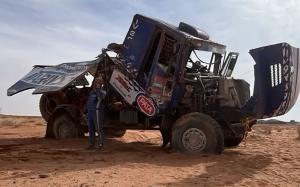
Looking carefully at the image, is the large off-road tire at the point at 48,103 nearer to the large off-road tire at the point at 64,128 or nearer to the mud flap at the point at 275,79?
the large off-road tire at the point at 64,128

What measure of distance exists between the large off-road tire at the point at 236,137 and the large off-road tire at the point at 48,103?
4685 millimetres

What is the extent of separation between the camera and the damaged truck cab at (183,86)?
417 inches

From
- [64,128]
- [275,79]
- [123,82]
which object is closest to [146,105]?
[123,82]

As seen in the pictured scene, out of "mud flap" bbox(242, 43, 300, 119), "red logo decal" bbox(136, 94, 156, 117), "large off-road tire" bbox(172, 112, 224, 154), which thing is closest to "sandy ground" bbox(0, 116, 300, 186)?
"large off-road tire" bbox(172, 112, 224, 154)

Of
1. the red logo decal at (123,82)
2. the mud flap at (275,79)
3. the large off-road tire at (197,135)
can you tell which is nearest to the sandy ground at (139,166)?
the large off-road tire at (197,135)

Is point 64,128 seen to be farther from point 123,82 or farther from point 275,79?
point 275,79

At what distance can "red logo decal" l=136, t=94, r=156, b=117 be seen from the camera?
37.6 ft

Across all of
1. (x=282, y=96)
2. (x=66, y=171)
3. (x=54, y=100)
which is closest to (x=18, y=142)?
(x=54, y=100)

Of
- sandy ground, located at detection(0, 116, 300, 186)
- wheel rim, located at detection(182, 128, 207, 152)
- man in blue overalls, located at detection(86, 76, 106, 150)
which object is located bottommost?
sandy ground, located at detection(0, 116, 300, 186)

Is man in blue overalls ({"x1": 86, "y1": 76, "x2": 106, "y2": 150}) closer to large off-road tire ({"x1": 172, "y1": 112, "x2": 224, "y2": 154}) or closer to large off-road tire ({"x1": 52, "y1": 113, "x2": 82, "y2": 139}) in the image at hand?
large off-road tire ({"x1": 172, "y1": 112, "x2": 224, "y2": 154})

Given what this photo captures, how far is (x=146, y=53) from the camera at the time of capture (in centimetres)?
1173

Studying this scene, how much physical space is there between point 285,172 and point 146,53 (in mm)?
4326

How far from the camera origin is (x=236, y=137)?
12.0 meters

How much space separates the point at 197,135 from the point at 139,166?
89.8 inches
